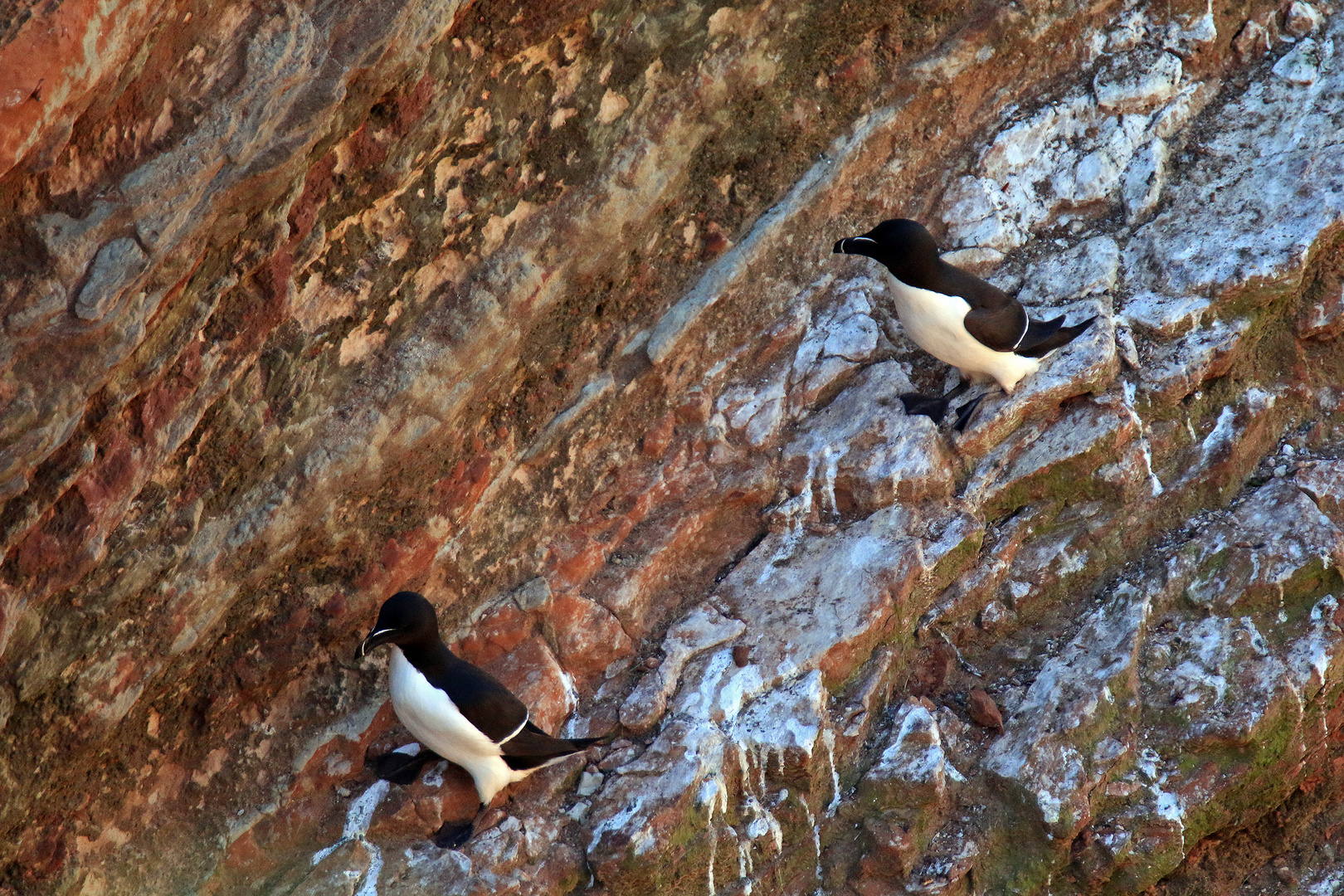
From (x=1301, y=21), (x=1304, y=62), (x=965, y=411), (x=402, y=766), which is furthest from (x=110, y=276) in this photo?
(x=1301, y=21)

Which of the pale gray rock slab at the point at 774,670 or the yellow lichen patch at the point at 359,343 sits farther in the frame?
the yellow lichen patch at the point at 359,343

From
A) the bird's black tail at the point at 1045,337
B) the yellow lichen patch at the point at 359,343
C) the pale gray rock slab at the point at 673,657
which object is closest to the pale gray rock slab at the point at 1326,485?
the bird's black tail at the point at 1045,337

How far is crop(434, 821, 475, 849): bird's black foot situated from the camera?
455 cm

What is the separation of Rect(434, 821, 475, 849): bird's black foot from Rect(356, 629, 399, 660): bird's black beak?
2.50ft

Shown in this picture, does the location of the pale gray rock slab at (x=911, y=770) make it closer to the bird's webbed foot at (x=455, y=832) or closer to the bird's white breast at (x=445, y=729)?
the bird's white breast at (x=445, y=729)

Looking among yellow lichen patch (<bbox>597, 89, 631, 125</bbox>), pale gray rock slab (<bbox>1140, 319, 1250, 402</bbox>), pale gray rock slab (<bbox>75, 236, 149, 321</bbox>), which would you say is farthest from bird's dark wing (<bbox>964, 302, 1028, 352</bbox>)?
pale gray rock slab (<bbox>75, 236, 149, 321</bbox>)

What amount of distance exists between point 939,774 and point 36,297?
359 centimetres

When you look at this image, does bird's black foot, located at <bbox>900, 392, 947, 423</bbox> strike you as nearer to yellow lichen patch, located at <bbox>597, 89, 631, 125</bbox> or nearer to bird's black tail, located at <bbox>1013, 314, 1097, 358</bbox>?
bird's black tail, located at <bbox>1013, 314, 1097, 358</bbox>

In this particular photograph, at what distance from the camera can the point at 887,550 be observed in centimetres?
513

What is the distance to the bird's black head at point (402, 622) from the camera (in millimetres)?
4512

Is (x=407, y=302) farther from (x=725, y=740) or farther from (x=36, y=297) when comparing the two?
(x=725, y=740)

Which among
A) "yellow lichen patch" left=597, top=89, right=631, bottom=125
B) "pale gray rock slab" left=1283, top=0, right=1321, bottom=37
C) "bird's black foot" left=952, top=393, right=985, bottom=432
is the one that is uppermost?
"yellow lichen patch" left=597, top=89, right=631, bottom=125

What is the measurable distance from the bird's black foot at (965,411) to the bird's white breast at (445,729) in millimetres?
2385

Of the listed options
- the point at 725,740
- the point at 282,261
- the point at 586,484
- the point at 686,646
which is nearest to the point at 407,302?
the point at 282,261
